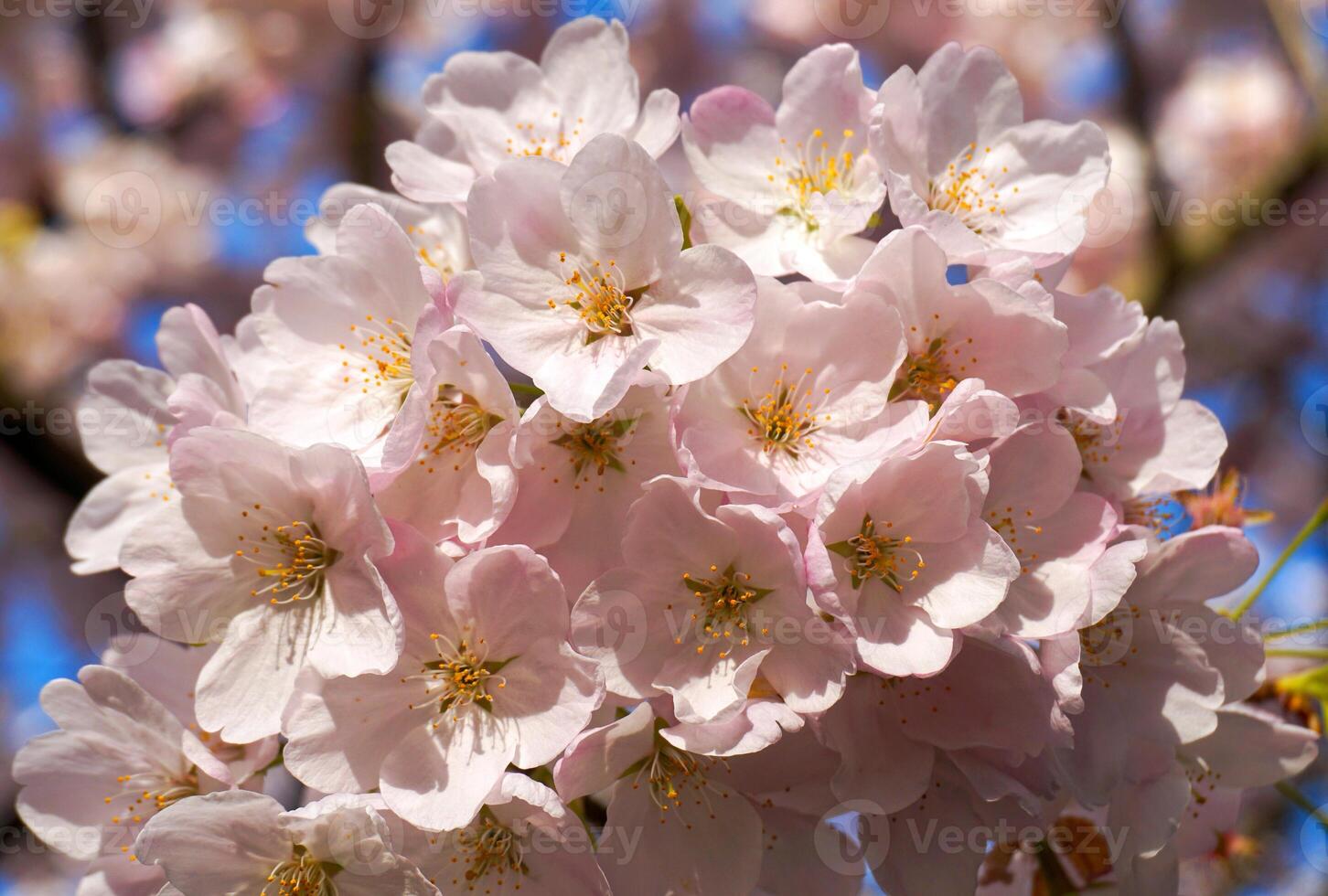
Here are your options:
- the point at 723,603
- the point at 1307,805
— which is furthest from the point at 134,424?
the point at 1307,805

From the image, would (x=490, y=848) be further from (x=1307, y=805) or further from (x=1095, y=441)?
(x=1307, y=805)

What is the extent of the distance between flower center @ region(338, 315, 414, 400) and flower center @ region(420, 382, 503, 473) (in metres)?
0.14

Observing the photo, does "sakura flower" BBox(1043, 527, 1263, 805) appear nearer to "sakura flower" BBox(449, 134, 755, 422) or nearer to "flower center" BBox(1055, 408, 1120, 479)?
"flower center" BBox(1055, 408, 1120, 479)

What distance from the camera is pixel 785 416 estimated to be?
1.38m

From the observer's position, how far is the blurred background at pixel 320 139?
4828 millimetres

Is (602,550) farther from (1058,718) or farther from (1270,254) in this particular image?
(1270,254)

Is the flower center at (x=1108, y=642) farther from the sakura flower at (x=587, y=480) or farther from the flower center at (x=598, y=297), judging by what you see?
the flower center at (x=598, y=297)

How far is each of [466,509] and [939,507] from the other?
0.56 metres

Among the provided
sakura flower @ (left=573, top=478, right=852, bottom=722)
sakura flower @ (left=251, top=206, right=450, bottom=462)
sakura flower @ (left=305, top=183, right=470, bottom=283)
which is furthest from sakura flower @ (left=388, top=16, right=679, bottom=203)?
sakura flower @ (left=573, top=478, right=852, bottom=722)

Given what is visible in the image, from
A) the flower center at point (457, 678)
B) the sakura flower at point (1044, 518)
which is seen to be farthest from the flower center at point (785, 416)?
the flower center at point (457, 678)

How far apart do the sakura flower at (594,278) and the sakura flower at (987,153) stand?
0.37 metres

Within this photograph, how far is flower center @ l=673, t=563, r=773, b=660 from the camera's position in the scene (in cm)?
128

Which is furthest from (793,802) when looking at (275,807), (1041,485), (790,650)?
(275,807)

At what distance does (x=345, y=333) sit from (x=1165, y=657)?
1205 mm
